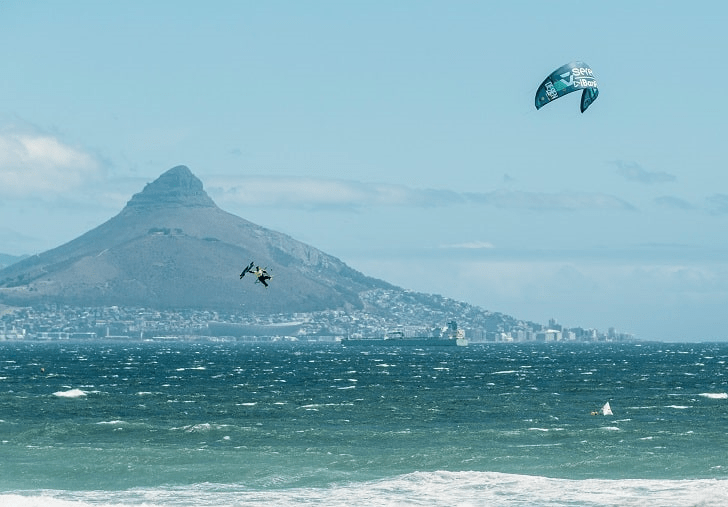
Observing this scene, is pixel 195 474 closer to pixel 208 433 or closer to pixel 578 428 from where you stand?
pixel 208 433

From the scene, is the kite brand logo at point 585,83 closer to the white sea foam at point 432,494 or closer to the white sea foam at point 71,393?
the white sea foam at point 432,494

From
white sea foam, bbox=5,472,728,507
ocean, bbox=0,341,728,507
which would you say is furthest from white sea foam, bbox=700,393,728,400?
white sea foam, bbox=5,472,728,507

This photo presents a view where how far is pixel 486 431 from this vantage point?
80.1 metres

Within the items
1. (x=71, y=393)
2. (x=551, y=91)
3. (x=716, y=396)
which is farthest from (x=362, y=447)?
(x=716, y=396)

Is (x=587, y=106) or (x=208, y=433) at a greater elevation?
(x=587, y=106)

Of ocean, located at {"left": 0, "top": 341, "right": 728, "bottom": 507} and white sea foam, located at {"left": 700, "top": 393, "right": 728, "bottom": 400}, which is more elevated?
white sea foam, located at {"left": 700, "top": 393, "right": 728, "bottom": 400}

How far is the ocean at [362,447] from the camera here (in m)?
53.6

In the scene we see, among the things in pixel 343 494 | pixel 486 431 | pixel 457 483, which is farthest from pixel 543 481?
pixel 486 431

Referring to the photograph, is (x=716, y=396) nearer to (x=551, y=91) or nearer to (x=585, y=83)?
(x=585, y=83)

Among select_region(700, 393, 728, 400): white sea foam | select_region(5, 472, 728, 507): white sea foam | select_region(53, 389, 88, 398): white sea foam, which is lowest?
select_region(5, 472, 728, 507): white sea foam

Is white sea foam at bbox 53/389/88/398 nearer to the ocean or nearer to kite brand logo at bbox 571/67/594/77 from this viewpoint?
the ocean

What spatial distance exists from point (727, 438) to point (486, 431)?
1461 centimetres

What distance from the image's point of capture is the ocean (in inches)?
2111

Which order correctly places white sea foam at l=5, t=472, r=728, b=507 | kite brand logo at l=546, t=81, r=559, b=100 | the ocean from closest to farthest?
white sea foam at l=5, t=472, r=728, b=507 → the ocean → kite brand logo at l=546, t=81, r=559, b=100
